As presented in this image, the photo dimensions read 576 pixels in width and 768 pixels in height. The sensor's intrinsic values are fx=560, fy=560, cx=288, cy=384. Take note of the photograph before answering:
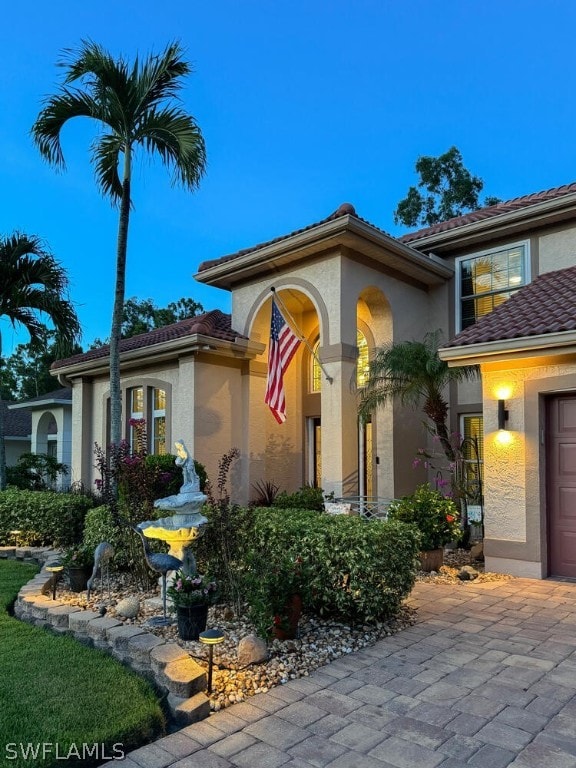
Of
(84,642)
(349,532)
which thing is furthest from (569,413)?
(84,642)

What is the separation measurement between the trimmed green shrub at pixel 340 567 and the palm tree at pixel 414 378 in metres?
4.15

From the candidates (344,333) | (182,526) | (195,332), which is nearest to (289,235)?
(344,333)

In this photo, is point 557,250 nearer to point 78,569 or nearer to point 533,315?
point 533,315

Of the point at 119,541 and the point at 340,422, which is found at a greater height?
the point at 340,422

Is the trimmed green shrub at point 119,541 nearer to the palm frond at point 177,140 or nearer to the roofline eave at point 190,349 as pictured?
the roofline eave at point 190,349

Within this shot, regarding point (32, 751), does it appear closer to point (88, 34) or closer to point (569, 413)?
point (569, 413)

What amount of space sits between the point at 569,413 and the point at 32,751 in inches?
281

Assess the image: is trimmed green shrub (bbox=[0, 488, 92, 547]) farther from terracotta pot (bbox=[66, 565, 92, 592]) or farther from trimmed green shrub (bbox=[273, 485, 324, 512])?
trimmed green shrub (bbox=[273, 485, 324, 512])

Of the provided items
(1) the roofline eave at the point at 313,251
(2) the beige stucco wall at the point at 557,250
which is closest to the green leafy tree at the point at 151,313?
(1) the roofline eave at the point at 313,251

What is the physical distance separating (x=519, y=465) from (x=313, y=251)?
5.68 metres

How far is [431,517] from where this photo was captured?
8172 mm

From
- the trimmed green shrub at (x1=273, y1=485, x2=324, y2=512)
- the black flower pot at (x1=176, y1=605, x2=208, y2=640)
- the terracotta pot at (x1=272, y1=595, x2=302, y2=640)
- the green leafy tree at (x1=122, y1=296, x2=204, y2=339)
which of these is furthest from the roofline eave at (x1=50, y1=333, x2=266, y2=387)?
the green leafy tree at (x1=122, y1=296, x2=204, y2=339)

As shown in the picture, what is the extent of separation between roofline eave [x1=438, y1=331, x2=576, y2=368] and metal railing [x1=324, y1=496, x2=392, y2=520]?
315 cm

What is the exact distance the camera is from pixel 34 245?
13531 millimetres
